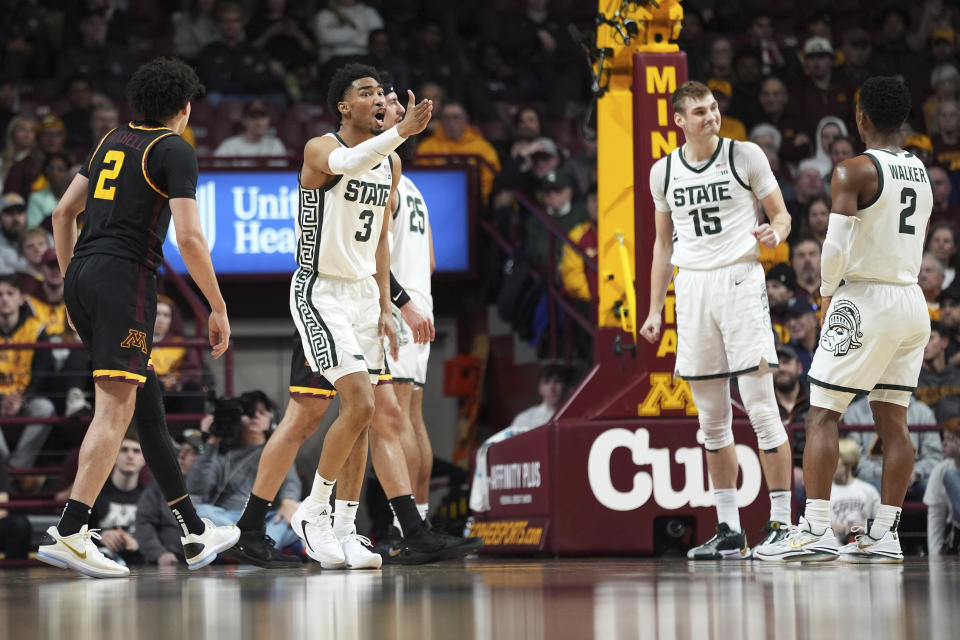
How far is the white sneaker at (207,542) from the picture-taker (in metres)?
6.79

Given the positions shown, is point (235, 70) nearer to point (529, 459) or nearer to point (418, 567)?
point (529, 459)

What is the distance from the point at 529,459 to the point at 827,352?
2757mm

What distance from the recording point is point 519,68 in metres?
17.5

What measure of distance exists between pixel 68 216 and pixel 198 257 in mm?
811

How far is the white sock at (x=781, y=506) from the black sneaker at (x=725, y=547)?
32cm

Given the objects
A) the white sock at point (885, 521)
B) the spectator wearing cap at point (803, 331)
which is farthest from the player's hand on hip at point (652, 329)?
the spectator wearing cap at point (803, 331)

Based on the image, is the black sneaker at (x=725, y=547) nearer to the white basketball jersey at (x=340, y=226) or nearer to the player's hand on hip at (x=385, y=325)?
the player's hand on hip at (x=385, y=325)

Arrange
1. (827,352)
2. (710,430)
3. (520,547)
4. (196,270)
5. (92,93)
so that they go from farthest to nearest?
(92,93) → (520,547) → (710,430) → (827,352) → (196,270)

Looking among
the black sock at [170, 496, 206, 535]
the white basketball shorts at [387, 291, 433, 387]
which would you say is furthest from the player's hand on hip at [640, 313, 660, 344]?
the black sock at [170, 496, 206, 535]

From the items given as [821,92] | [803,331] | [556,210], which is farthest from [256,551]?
[821,92]

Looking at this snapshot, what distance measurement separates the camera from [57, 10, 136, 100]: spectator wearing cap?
15.7 meters

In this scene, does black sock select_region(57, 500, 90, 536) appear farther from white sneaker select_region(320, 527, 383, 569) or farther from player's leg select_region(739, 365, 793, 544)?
player's leg select_region(739, 365, 793, 544)

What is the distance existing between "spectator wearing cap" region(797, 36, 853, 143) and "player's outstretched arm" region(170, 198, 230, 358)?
1063cm

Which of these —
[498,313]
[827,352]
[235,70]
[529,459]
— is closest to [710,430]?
[827,352]
